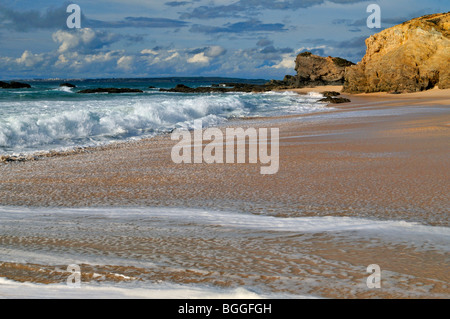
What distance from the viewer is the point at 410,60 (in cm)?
3841

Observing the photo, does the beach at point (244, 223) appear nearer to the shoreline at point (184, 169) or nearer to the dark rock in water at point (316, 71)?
the shoreline at point (184, 169)

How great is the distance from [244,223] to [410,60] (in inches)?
1537

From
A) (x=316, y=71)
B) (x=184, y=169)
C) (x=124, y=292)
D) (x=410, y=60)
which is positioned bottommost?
(x=124, y=292)

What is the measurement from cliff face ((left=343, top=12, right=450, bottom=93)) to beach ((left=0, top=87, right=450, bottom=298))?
32.9 meters

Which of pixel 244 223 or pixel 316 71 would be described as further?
pixel 316 71

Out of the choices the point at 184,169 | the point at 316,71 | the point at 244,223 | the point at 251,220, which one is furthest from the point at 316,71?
the point at 244,223

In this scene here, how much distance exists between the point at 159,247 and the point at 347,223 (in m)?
1.57

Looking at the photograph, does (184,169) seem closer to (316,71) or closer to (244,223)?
(244,223)

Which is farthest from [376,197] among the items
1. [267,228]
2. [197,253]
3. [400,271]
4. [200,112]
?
[200,112]

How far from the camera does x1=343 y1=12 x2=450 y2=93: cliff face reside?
36.2 meters

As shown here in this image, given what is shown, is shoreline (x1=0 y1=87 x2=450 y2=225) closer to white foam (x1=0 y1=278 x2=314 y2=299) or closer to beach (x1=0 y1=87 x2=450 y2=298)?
beach (x1=0 y1=87 x2=450 y2=298)

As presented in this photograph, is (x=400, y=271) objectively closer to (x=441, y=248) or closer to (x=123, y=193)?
(x=441, y=248)

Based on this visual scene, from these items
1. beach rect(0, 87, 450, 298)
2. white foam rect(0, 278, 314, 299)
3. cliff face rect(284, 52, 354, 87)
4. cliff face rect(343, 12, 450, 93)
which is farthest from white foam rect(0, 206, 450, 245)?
cliff face rect(284, 52, 354, 87)

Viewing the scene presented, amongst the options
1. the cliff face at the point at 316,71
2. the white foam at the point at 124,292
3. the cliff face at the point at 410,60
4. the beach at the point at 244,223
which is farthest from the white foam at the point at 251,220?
the cliff face at the point at 316,71
